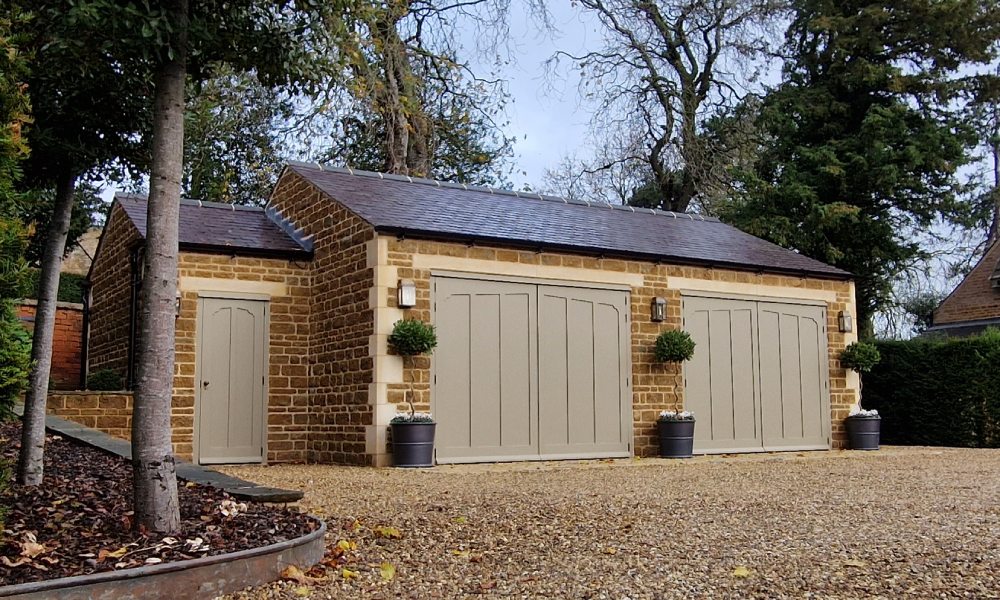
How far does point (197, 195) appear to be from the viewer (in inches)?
814

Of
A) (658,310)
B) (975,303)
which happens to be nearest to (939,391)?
(658,310)

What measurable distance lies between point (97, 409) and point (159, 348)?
617 centimetres

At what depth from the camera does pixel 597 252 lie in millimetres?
12078

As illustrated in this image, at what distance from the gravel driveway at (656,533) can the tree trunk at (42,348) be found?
177 cm

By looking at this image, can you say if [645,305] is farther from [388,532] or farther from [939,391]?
[388,532]

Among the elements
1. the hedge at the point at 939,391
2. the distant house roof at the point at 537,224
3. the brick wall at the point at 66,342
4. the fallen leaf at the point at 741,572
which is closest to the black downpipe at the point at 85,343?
the brick wall at the point at 66,342

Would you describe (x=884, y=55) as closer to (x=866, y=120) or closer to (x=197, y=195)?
(x=866, y=120)

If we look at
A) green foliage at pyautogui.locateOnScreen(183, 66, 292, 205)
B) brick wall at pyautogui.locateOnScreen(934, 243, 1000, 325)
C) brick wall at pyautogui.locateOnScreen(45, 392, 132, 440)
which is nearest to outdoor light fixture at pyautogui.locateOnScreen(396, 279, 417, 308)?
brick wall at pyautogui.locateOnScreen(45, 392, 132, 440)

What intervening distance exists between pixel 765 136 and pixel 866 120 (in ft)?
10.7

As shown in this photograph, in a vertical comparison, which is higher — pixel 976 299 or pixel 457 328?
pixel 976 299

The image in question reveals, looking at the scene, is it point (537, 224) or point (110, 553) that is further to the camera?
point (537, 224)

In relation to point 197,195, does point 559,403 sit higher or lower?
lower

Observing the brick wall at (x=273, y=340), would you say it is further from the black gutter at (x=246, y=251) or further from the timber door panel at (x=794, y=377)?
the timber door panel at (x=794, y=377)

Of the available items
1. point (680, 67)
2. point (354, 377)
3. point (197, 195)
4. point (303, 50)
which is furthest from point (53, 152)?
point (680, 67)
